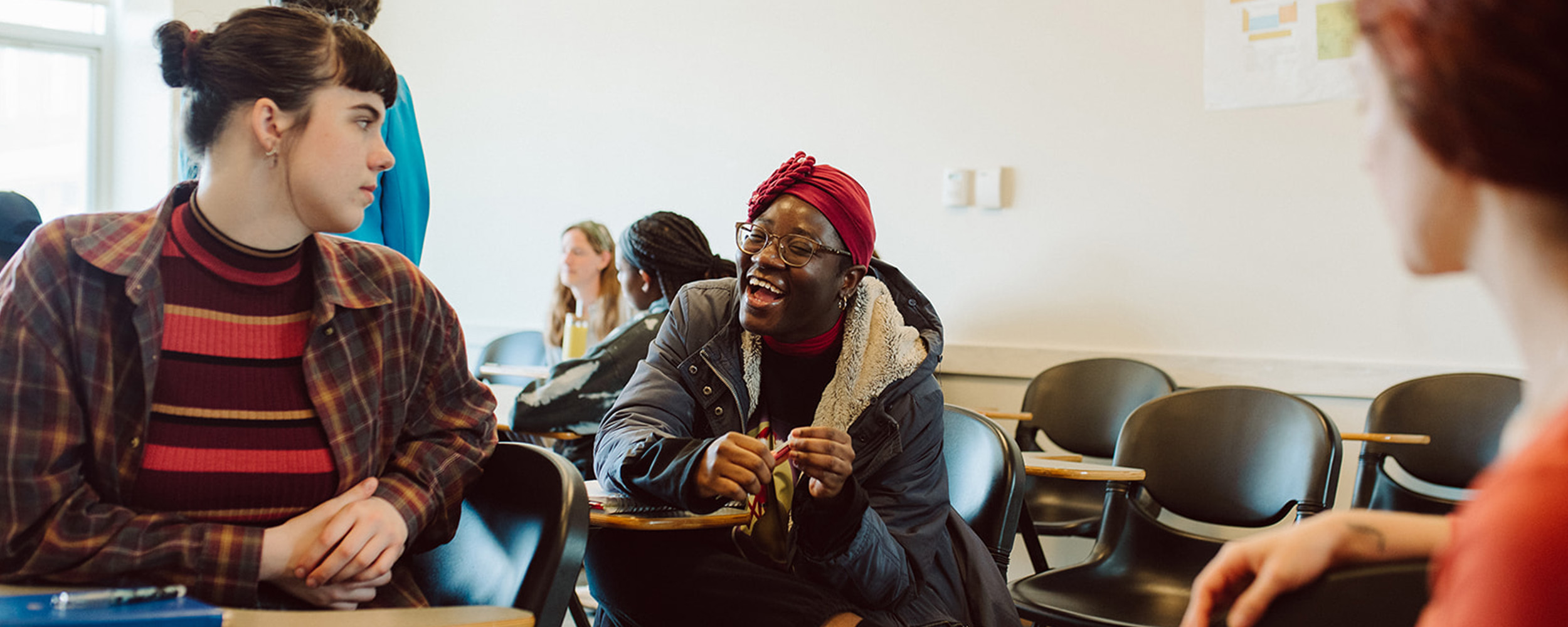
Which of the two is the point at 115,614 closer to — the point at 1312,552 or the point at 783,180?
the point at 1312,552

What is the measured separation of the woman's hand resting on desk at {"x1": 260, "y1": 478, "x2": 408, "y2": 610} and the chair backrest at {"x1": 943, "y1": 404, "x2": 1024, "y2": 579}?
103 cm

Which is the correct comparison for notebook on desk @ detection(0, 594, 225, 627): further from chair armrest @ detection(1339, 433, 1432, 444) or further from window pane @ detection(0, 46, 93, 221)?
window pane @ detection(0, 46, 93, 221)

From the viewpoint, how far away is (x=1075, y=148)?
400cm

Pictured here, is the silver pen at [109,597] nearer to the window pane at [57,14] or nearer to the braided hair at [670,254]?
the braided hair at [670,254]

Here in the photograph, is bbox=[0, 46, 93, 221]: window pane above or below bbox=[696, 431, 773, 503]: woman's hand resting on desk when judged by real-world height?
above

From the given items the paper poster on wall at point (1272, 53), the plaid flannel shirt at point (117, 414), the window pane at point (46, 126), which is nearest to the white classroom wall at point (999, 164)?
the paper poster on wall at point (1272, 53)

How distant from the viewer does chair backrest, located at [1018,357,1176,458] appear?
377cm

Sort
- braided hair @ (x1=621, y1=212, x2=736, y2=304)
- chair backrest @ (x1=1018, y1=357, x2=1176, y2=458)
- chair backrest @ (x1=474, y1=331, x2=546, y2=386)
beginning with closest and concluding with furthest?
braided hair @ (x1=621, y1=212, x2=736, y2=304)
chair backrest @ (x1=1018, y1=357, x2=1176, y2=458)
chair backrest @ (x1=474, y1=331, x2=546, y2=386)

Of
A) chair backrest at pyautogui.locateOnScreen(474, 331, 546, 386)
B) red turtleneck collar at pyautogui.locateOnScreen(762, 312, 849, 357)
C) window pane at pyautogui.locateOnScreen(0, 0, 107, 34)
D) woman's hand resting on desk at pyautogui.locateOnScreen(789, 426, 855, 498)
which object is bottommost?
woman's hand resting on desk at pyautogui.locateOnScreen(789, 426, 855, 498)

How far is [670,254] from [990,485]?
4.30 feet

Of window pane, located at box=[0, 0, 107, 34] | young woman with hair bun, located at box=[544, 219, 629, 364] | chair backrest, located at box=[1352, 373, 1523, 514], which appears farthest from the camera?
window pane, located at box=[0, 0, 107, 34]

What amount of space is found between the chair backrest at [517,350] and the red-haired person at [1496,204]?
4.36m

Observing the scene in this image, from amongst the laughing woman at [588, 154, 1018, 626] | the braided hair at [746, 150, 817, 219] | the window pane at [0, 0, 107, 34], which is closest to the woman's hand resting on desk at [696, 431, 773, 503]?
the laughing woman at [588, 154, 1018, 626]

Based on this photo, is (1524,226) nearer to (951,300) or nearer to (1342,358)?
(1342,358)
